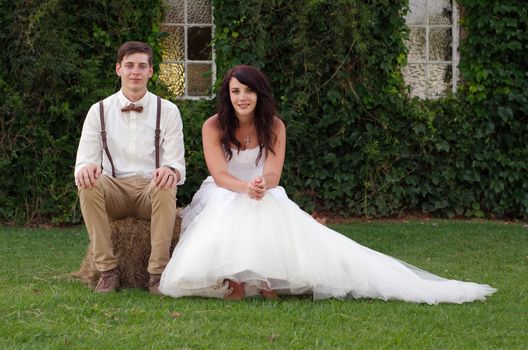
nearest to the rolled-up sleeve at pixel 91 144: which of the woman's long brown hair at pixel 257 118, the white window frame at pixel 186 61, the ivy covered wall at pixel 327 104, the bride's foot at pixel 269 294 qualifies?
the woman's long brown hair at pixel 257 118

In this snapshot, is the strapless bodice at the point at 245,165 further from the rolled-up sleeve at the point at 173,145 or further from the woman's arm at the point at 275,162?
the rolled-up sleeve at the point at 173,145

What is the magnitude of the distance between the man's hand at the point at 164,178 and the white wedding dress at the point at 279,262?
10.5 inches

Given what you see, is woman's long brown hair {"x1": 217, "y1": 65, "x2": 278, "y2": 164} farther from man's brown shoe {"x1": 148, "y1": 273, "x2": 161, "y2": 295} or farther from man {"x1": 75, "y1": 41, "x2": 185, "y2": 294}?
man's brown shoe {"x1": 148, "y1": 273, "x2": 161, "y2": 295}

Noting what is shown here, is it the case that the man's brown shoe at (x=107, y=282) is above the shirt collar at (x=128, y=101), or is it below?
below

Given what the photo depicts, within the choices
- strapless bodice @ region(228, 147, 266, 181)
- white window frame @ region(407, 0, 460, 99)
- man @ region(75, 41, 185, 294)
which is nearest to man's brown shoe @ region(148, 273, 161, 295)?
man @ region(75, 41, 185, 294)

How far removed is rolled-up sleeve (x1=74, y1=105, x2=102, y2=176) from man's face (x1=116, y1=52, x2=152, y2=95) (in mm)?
261

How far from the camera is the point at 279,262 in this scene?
16.3ft

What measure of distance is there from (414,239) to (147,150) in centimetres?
330

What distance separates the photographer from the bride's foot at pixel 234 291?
499 cm

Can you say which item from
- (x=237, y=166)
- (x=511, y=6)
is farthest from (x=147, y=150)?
(x=511, y=6)

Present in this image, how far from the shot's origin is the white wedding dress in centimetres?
491

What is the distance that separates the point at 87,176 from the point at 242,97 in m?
1.08

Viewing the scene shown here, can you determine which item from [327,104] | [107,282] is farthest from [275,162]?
[327,104]

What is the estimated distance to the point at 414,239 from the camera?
7.89 meters
